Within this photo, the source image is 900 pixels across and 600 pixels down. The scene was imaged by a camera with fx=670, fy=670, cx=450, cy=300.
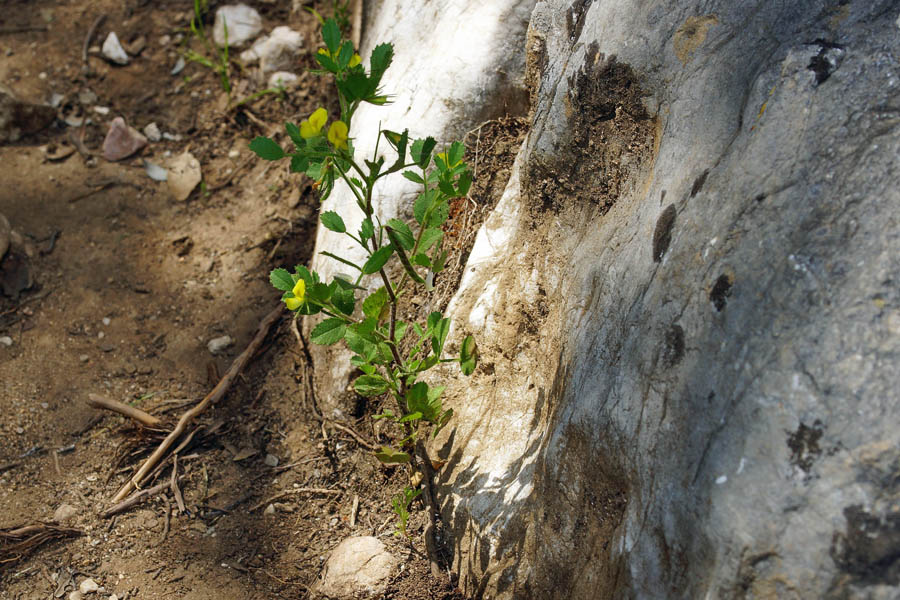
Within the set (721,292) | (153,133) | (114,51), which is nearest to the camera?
(721,292)

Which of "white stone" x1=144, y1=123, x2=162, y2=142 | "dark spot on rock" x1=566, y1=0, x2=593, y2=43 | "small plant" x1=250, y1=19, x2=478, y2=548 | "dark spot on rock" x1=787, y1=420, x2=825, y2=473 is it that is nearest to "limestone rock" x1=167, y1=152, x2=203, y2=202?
"white stone" x1=144, y1=123, x2=162, y2=142

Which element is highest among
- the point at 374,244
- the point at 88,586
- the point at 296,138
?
the point at 296,138

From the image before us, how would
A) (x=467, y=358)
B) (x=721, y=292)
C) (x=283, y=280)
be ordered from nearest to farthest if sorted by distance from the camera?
1. (x=721, y=292)
2. (x=283, y=280)
3. (x=467, y=358)

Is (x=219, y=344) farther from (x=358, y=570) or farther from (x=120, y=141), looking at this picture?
(x=120, y=141)

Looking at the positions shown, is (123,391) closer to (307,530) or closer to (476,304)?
(307,530)

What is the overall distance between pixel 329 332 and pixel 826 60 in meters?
1.37

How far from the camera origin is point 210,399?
2682mm

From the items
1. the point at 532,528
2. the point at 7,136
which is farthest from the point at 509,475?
the point at 7,136

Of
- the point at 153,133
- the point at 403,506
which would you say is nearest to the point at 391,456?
the point at 403,506

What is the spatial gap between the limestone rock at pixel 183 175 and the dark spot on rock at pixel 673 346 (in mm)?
2767

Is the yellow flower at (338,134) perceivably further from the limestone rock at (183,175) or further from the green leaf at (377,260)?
the limestone rock at (183,175)

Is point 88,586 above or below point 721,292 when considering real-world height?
below

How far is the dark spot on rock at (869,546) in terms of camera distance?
1.11 meters

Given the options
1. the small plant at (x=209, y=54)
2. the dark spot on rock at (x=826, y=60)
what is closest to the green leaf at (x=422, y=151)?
the dark spot on rock at (x=826, y=60)
